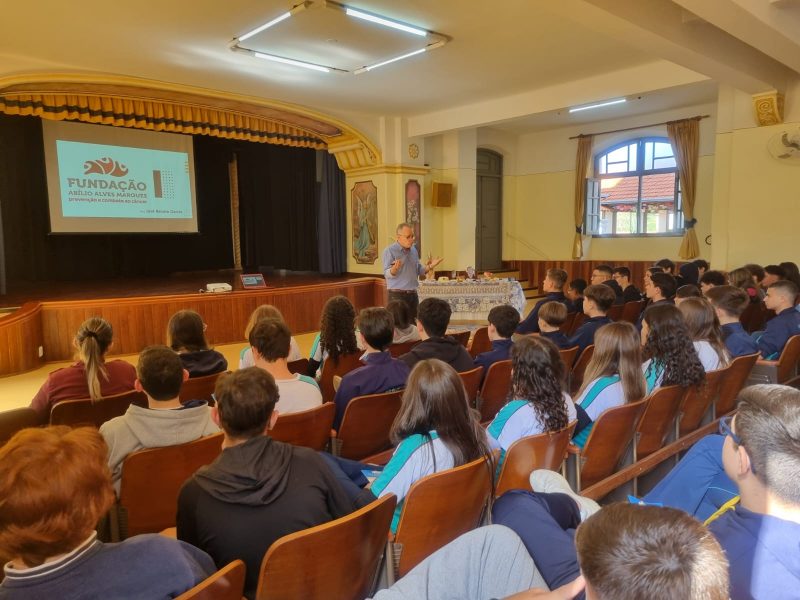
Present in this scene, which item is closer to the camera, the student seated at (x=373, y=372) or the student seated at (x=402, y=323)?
the student seated at (x=373, y=372)

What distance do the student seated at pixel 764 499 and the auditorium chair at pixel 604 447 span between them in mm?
900

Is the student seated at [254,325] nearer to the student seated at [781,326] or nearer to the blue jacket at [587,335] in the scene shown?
the blue jacket at [587,335]

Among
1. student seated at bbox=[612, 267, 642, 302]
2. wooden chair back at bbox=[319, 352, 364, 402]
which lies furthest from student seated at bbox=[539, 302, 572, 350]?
student seated at bbox=[612, 267, 642, 302]

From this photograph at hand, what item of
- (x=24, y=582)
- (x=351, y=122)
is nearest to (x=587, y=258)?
(x=351, y=122)

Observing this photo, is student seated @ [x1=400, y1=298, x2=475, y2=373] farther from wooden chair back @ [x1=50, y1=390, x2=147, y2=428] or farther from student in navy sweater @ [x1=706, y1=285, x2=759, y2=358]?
Result: student in navy sweater @ [x1=706, y1=285, x2=759, y2=358]

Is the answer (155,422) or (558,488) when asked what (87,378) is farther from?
(558,488)

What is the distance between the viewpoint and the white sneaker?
4.61 ft

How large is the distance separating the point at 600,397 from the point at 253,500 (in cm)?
172

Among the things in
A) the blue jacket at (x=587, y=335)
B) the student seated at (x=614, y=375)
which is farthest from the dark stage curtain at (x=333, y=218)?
the student seated at (x=614, y=375)

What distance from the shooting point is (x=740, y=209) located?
21.8ft

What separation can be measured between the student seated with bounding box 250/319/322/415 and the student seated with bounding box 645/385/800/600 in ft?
5.79

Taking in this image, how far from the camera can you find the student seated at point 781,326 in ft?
12.2

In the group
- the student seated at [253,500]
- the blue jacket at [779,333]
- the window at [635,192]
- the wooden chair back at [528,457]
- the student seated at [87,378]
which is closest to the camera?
the student seated at [253,500]

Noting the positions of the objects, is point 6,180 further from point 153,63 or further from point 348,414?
point 348,414
